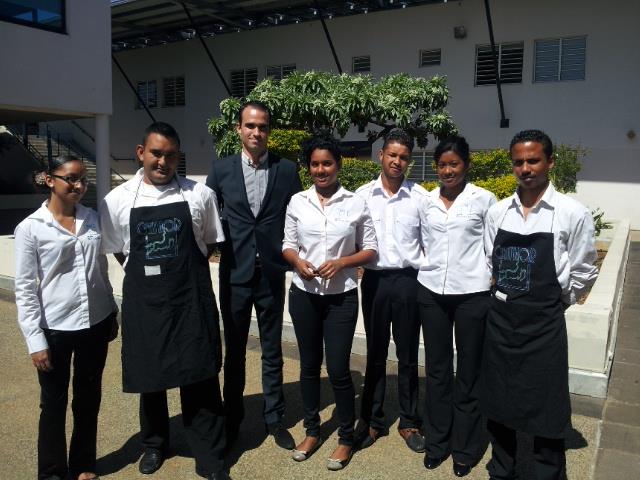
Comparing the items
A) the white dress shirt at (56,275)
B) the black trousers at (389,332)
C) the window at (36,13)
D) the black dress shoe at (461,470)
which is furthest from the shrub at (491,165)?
the window at (36,13)

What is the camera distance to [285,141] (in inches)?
312

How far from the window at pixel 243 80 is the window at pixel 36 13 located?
23.3ft

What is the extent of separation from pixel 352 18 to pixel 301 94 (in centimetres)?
870

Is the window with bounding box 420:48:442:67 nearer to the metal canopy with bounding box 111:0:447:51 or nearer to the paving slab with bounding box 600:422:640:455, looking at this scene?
the metal canopy with bounding box 111:0:447:51

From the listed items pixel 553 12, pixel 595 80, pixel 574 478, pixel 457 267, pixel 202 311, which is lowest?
pixel 574 478

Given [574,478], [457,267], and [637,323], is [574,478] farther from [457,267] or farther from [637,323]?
[637,323]

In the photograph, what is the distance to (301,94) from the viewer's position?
8344mm

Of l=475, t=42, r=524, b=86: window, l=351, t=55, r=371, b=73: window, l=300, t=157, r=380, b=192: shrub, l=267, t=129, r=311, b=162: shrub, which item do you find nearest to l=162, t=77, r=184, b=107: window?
l=351, t=55, r=371, b=73: window

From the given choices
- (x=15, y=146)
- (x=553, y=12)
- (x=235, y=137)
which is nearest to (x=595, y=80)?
(x=553, y=12)

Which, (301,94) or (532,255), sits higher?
(301,94)

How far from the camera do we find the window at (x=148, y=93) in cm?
2055

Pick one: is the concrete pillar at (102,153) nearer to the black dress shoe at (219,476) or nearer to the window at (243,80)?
the window at (243,80)

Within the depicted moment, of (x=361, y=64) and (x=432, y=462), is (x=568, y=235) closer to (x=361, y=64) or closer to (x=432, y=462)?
(x=432, y=462)

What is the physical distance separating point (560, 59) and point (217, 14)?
9.66 metres
